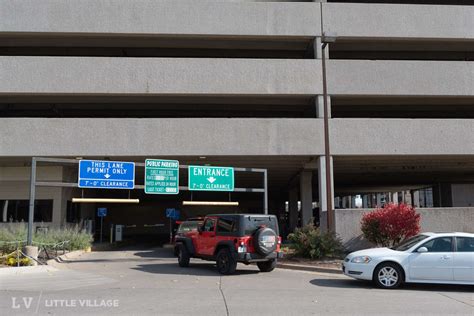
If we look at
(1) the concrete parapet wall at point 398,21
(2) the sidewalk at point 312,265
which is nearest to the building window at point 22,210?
(2) the sidewalk at point 312,265

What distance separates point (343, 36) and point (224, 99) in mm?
7120

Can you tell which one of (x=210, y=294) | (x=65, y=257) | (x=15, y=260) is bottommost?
(x=210, y=294)

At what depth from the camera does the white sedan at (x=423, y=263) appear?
38.9 ft

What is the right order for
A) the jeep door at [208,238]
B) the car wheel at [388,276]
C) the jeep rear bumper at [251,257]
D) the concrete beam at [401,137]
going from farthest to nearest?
the concrete beam at [401,137] → the jeep door at [208,238] → the jeep rear bumper at [251,257] → the car wheel at [388,276]

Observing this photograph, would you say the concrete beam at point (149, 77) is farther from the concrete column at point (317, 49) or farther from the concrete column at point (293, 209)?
the concrete column at point (293, 209)

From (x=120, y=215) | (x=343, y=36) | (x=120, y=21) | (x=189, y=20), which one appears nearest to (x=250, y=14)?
(x=189, y=20)

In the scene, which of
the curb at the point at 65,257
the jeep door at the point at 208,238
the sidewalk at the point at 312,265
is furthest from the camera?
the curb at the point at 65,257

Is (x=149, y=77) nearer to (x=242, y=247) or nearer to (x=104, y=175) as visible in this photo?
(x=104, y=175)

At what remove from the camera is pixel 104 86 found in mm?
24094

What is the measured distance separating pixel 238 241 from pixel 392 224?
6832mm

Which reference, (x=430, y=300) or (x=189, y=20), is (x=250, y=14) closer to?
(x=189, y=20)

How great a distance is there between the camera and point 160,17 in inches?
976

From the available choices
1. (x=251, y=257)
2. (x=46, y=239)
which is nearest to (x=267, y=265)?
(x=251, y=257)

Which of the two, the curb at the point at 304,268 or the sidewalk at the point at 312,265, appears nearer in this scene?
the curb at the point at 304,268
